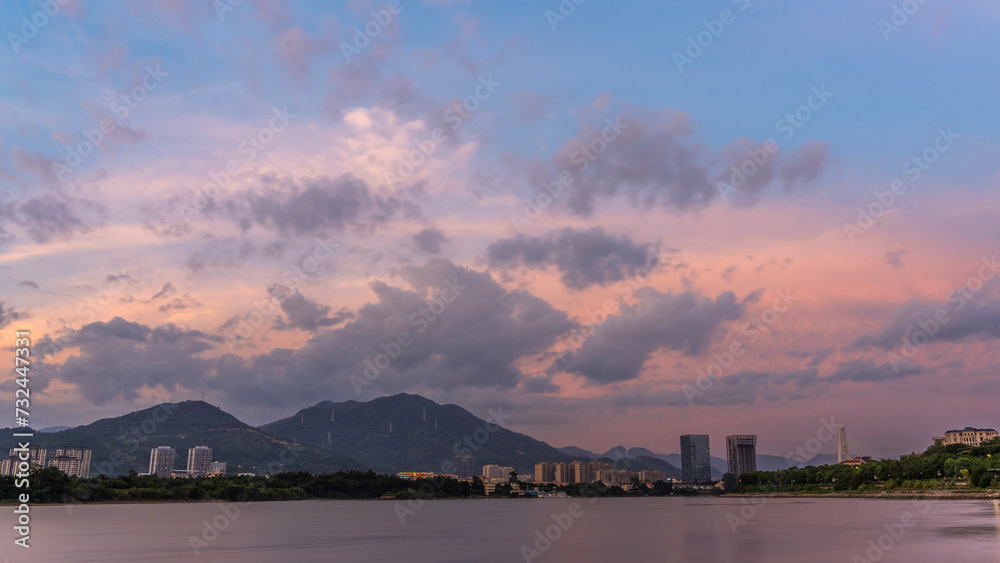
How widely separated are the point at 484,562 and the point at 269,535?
2944 cm

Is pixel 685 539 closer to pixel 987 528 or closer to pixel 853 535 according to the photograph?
pixel 853 535

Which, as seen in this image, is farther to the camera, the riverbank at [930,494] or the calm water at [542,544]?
the riverbank at [930,494]

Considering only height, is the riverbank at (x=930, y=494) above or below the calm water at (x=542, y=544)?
below

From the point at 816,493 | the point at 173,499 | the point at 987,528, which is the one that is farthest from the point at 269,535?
the point at 816,493

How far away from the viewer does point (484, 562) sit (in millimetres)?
35906

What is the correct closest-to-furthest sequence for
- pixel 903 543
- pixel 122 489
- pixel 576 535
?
pixel 903 543
pixel 576 535
pixel 122 489

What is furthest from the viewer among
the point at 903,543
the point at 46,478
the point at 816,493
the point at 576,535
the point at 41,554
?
the point at 816,493

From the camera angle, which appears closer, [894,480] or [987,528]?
[987,528]

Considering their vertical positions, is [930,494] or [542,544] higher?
[542,544]

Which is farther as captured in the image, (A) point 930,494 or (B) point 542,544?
(A) point 930,494

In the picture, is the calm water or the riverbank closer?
the calm water

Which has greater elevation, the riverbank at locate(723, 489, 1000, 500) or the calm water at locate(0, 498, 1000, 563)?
the calm water at locate(0, 498, 1000, 563)

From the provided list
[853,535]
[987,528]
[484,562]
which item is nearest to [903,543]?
[853,535]

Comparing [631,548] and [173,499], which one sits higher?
[631,548]
